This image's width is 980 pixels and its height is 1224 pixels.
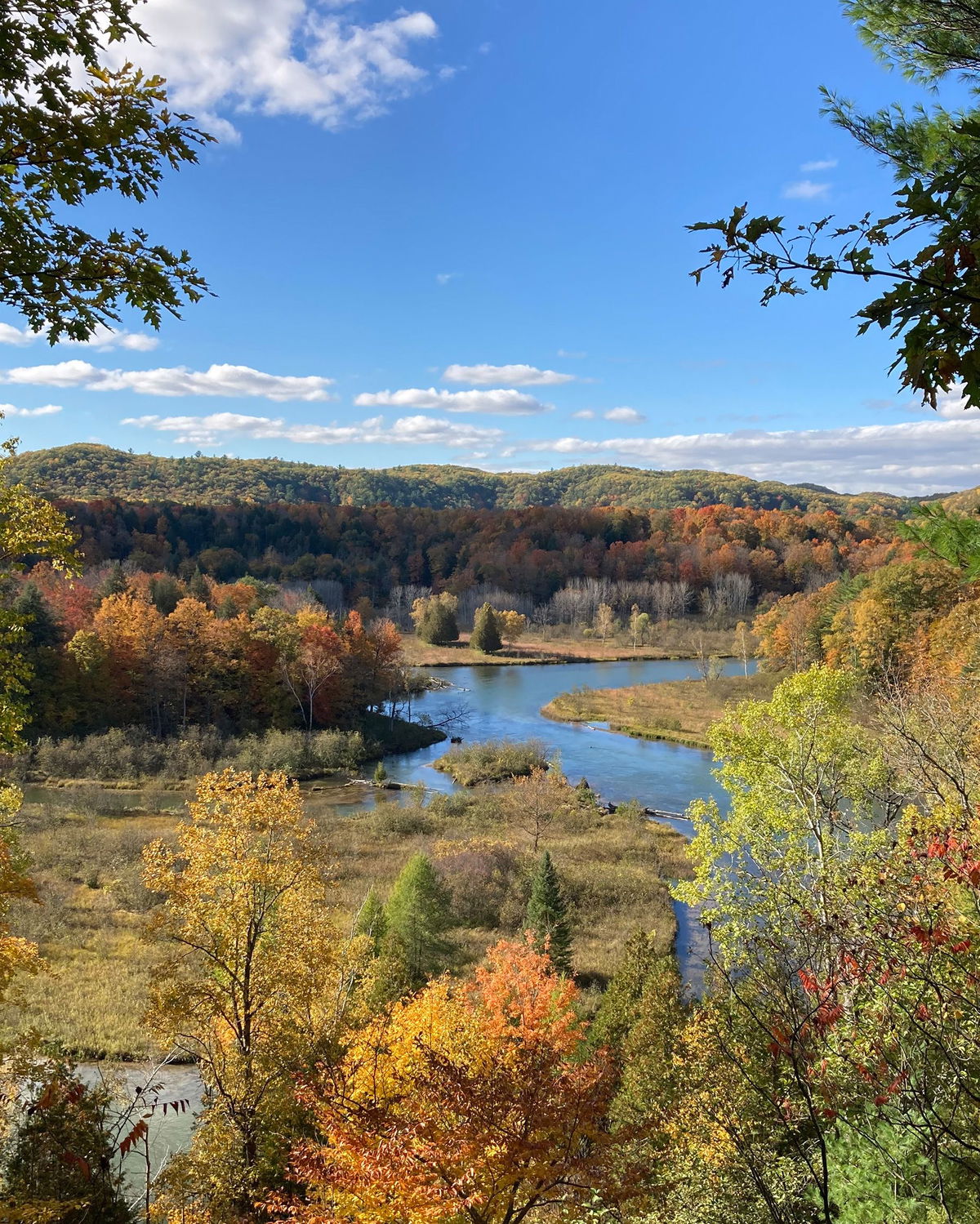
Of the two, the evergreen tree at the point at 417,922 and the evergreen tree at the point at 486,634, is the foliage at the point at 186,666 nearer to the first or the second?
the evergreen tree at the point at 417,922

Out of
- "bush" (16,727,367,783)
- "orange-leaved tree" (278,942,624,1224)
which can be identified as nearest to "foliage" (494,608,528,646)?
"bush" (16,727,367,783)

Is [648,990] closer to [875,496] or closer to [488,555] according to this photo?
[488,555]

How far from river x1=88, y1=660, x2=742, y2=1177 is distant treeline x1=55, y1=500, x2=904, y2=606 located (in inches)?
1341

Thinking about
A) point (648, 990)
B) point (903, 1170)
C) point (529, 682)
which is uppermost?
point (903, 1170)

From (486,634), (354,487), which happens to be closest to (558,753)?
(486,634)

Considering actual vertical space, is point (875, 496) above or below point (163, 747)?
above

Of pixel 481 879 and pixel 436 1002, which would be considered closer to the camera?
pixel 436 1002

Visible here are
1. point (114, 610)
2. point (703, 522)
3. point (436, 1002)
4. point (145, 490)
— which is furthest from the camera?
point (145, 490)

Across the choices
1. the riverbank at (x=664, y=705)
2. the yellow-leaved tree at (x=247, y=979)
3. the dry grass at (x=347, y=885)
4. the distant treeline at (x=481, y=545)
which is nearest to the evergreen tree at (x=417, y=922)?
the dry grass at (x=347, y=885)

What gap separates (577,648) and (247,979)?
65.7 metres

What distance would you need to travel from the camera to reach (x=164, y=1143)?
11859 millimetres

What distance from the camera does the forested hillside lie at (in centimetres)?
11931

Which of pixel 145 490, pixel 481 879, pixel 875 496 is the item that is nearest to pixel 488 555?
pixel 145 490

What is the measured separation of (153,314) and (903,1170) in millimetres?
7104
